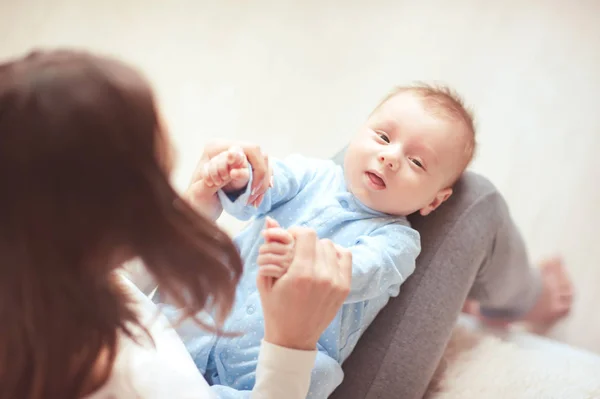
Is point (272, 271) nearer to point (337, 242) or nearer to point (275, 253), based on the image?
point (275, 253)

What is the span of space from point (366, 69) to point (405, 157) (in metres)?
0.92

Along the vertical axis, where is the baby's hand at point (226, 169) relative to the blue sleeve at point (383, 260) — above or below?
above

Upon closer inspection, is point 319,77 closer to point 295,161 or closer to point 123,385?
point 295,161

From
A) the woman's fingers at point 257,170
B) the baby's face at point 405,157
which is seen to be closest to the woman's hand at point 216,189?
the woman's fingers at point 257,170

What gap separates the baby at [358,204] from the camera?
897 millimetres

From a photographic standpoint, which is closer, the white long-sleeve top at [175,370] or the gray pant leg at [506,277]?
the white long-sleeve top at [175,370]

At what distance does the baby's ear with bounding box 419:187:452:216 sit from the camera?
103 cm

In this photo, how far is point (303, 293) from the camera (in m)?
0.67

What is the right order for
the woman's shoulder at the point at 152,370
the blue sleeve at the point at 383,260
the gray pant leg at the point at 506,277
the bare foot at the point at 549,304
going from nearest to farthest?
the woman's shoulder at the point at 152,370 < the blue sleeve at the point at 383,260 < the gray pant leg at the point at 506,277 < the bare foot at the point at 549,304

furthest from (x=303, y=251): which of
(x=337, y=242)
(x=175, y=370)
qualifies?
(x=337, y=242)

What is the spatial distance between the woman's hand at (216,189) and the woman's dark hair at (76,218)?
0.34 m

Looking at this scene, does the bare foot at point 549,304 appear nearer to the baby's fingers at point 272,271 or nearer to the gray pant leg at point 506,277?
the gray pant leg at point 506,277

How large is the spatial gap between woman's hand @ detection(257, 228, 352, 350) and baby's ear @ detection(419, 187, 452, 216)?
1.22 ft

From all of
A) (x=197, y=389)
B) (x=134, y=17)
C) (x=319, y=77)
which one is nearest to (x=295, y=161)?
(x=197, y=389)
